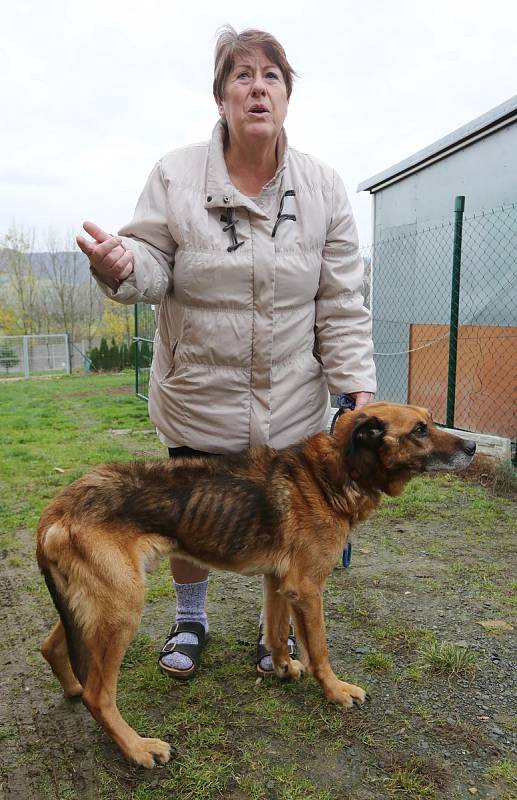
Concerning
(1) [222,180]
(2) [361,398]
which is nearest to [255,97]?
(1) [222,180]

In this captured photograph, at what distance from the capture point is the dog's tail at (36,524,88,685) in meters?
2.30

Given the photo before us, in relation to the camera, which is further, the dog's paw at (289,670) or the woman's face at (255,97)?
the dog's paw at (289,670)

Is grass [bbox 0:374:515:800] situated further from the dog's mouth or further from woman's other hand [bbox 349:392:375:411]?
woman's other hand [bbox 349:392:375:411]

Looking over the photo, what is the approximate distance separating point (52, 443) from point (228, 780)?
272 inches

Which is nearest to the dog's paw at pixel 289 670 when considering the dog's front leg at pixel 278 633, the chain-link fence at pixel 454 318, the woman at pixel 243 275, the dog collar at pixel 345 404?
the dog's front leg at pixel 278 633

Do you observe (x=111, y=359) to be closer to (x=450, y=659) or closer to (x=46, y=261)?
(x=46, y=261)

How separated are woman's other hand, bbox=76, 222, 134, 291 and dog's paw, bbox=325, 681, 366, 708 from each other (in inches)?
77.8

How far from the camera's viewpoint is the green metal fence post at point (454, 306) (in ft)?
21.0

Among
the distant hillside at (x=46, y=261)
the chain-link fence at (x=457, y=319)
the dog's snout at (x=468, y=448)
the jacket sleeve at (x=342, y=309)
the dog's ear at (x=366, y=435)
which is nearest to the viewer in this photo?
the dog's ear at (x=366, y=435)

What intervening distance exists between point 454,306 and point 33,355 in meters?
23.7

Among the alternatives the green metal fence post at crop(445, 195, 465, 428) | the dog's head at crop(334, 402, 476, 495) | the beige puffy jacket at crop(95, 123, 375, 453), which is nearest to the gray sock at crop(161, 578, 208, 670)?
the beige puffy jacket at crop(95, 123, 375, 453)

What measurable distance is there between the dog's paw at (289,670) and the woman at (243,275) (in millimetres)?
114

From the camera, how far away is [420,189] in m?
8.11

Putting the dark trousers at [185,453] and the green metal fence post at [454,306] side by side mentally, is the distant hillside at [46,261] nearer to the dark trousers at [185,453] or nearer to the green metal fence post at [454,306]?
the green metal fence post at [454,306]
